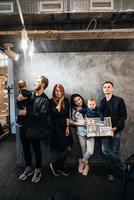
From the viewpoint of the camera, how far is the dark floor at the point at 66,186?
3765 mm

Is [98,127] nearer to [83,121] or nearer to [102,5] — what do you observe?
[83,121]

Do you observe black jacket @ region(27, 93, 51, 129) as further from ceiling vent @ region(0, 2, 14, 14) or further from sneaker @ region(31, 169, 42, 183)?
ceiling vent @ region(0, 2, 14, 14)

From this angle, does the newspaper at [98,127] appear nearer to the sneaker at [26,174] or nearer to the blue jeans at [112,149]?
the blue jeans at [112,149]

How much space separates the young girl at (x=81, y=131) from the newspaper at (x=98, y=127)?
0.39 ft

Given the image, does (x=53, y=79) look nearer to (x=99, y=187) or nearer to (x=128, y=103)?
(x=128, y=103)

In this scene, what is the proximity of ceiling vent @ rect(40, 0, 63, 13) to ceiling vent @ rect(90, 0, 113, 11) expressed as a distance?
1.57 feet

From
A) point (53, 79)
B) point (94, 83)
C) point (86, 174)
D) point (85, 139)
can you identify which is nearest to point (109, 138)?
point (85, 139)

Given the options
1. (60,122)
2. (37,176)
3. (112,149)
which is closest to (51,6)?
(60,122)

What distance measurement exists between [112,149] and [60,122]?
103 cm

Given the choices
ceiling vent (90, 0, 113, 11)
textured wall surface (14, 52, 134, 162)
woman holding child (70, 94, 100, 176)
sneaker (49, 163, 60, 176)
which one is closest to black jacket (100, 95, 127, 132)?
woman holding child (70, 94, 100, 176)

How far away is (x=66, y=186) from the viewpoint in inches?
162

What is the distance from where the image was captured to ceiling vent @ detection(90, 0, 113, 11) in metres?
3.93

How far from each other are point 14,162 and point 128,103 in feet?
8.84

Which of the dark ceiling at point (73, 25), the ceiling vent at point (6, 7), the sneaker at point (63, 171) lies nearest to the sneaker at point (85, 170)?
the sneaker at point (63, 171)
